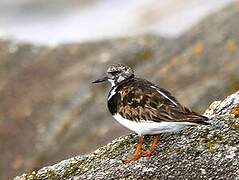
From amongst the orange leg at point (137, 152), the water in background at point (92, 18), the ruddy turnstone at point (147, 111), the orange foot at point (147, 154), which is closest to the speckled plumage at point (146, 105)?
the ruddy turnstone at point (147, 111)

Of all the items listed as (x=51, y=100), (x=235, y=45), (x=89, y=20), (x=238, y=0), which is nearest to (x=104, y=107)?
(x=51, y=100)

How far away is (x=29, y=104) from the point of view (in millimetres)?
40875

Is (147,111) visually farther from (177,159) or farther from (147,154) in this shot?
(177,159)

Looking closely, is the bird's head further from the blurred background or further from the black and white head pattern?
the blurred background

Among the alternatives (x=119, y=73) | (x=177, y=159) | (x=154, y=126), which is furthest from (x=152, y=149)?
(x=119, y=73)

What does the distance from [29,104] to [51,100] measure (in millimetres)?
1496

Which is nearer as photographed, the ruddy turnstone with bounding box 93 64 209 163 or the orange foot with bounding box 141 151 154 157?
the ruddy turnstone with bounding box 93 64 209 163

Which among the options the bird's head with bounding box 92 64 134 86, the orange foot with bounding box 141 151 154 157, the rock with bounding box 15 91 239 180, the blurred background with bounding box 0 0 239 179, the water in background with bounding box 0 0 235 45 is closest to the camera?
the rock with bounding box 15 91 239 180

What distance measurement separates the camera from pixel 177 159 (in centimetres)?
1300

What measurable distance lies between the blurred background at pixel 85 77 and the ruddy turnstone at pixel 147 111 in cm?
1764

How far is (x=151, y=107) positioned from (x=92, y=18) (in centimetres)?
5153

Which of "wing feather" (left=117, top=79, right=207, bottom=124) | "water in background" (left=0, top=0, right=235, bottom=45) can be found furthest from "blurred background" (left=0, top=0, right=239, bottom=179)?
"wing feather" (left=117, top=79, right=207, bottom=124)

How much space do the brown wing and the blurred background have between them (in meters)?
17.8

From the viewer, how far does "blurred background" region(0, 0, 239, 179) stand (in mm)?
34719
